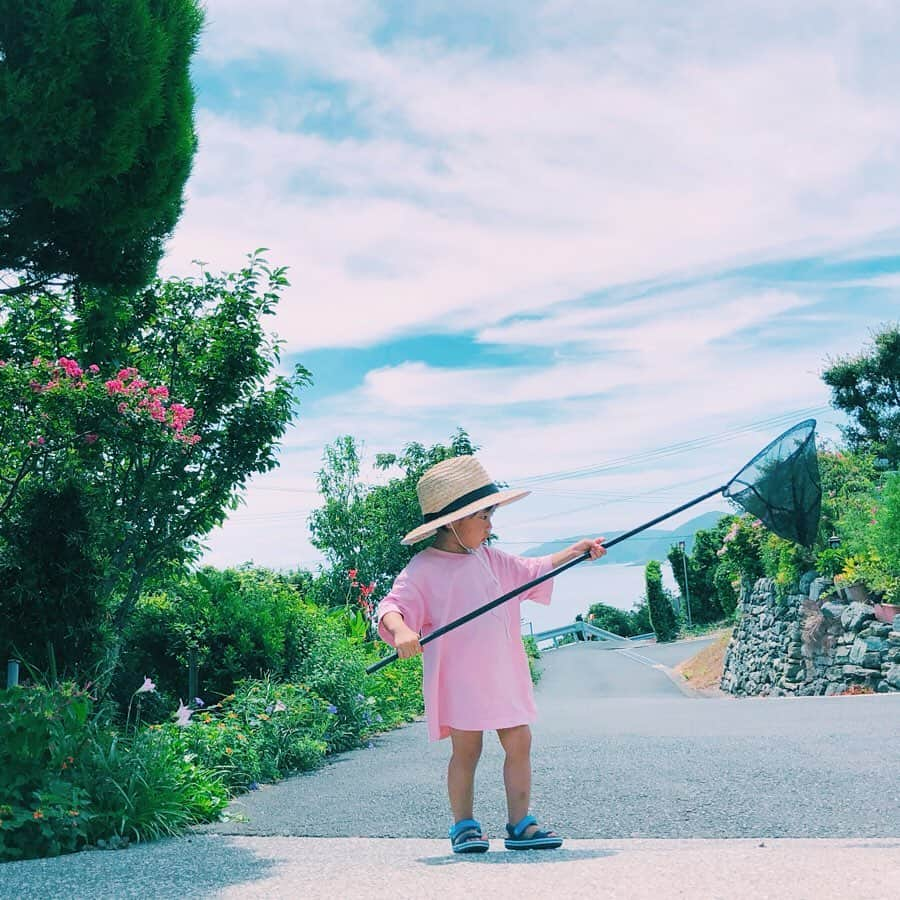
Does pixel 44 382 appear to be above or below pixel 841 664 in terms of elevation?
above

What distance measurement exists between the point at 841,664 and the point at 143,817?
11652 mm

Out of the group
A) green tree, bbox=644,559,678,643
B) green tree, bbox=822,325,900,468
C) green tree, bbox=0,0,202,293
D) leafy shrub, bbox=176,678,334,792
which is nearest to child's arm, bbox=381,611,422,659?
leafy shrub, bbox=176,678,334,792

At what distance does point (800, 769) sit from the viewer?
5660 millimetres

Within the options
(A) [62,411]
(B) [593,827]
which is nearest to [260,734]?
(B) [593,827]

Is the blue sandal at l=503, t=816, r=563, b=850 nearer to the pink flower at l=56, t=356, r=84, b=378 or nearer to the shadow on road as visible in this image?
the shadow on road

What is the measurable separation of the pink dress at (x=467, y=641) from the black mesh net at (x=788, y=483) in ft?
3.41

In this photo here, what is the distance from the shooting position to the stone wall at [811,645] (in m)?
12.9

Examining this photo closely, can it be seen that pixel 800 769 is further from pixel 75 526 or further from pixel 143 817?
pixel 75 526

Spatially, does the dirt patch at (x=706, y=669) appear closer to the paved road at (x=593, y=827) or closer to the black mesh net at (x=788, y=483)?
the paved road at (x=593, y=827)

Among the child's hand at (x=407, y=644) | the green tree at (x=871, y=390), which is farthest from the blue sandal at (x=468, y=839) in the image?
A: the green tree at (x=871, y=390)

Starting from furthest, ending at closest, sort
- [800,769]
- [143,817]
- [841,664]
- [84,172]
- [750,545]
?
[750,545], [841,664], [800,769], [84,172], [143,817]

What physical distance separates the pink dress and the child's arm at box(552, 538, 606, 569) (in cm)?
6

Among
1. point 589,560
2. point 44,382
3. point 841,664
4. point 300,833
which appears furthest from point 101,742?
point 841,664

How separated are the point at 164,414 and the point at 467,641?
4928 mm
